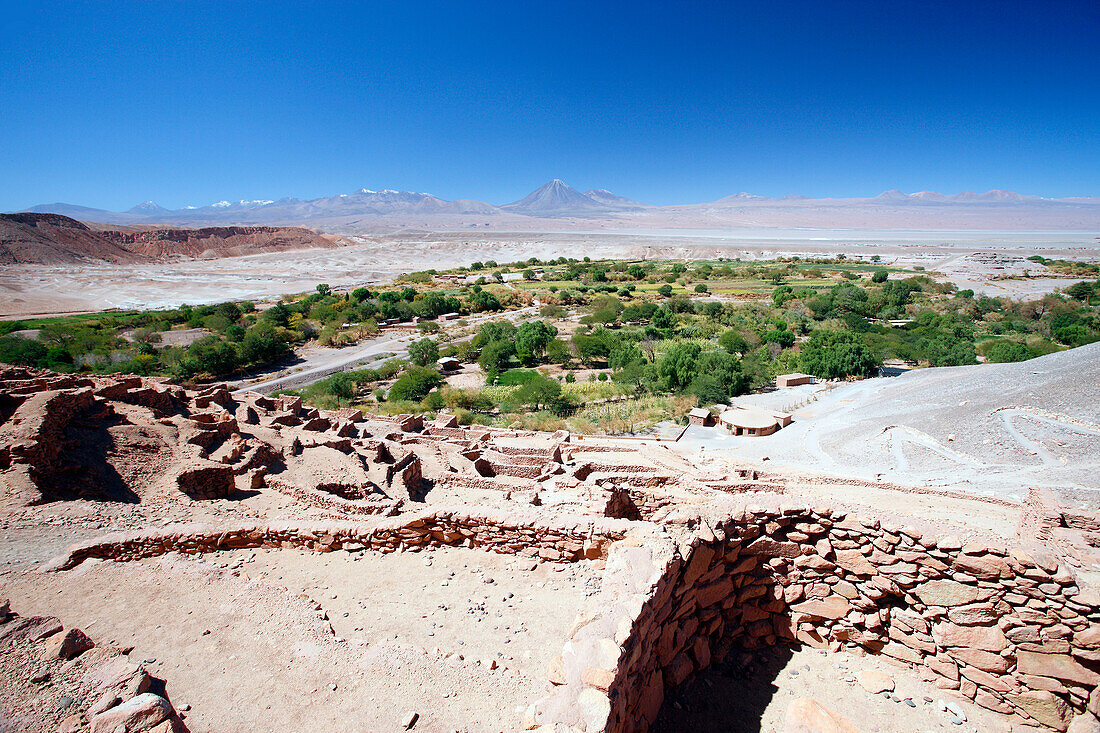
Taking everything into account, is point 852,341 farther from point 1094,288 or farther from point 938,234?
point 938,234

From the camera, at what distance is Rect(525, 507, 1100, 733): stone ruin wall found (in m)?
5.06

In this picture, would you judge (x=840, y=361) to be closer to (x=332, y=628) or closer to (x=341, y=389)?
(x=341, y=389)

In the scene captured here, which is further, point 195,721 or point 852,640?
point 852,640

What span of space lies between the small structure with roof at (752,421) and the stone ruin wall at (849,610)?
47.9 ft

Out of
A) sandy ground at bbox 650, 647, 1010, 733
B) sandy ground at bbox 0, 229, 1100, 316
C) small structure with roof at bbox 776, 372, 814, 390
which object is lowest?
small structure with roof at bbox 776, 372, 814, 390

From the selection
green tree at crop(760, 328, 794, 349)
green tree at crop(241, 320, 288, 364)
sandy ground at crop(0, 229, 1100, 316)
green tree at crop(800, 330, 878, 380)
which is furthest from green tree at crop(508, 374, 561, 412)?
sandy ground at crop(0, 229, 1100, 316)

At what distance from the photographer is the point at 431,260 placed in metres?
120

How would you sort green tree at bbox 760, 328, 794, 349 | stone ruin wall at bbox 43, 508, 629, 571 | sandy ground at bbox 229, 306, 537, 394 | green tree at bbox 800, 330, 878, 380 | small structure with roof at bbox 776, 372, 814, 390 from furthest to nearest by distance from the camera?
green tree at bbox 760, 328, 794, 349, sandy ground at bbox 229, 306, 537, 394, green tree at bbox 800, 330, 878, 380, small structure with roof at bbox 776, 372, 814, 390, stone ruin wall at bbox 43, 508, 629, 571

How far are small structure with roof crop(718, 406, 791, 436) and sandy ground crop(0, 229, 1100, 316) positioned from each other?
62.7 metres

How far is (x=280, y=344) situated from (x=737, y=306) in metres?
47.1

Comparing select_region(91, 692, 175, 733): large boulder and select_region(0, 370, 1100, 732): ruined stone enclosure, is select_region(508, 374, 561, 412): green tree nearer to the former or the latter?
select_region(0, 370, 1100, 732): ruined stone enclosure

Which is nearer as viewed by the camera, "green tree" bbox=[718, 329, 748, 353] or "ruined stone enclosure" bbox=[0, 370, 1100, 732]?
"ruined stone enclosure" bbox=[0, 370, 1100, 732]

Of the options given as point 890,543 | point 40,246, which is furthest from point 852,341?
point 40,246

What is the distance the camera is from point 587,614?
4832 millimetres
